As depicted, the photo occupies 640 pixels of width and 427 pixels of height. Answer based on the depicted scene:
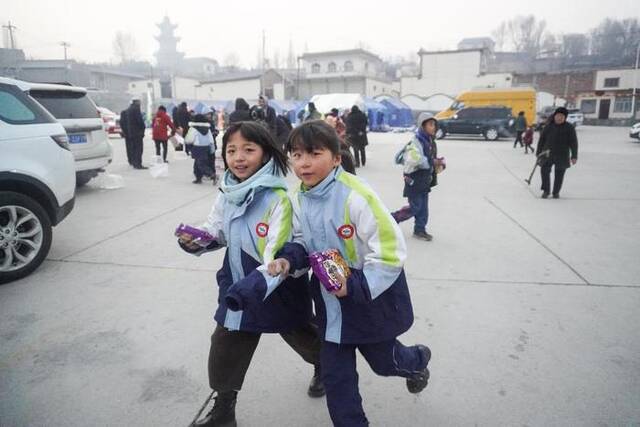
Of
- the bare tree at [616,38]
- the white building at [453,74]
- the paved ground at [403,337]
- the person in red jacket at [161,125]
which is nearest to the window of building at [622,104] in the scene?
the white building at [453,74]

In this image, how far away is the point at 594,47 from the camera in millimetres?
63938

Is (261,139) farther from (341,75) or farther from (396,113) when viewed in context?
(341,75)

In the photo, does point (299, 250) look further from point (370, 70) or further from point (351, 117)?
point (370, 70)

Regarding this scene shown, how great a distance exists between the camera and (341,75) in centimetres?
5444

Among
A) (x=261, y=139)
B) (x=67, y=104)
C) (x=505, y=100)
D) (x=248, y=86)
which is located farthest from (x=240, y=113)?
(x=248, y=86)

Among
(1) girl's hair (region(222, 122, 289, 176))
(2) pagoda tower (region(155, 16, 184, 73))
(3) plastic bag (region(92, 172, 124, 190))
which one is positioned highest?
(2) pagoda tower (region(155, 16, 184, 73))

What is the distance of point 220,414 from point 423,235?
365 cm

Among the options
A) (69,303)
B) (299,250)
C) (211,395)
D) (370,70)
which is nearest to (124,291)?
(69,303)

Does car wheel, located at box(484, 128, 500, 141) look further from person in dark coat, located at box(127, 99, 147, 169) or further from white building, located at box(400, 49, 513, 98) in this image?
white building, located at box(400, 49, 513, 98)

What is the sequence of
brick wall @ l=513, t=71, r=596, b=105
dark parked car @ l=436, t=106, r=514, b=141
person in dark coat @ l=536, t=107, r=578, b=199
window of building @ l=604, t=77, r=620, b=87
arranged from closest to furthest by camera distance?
person in dark coat @ l=536, t=107, r=578, b=199, dark parked car @ l=436, t=106, r=514, b=141, window of building @ l=604, t=77, r=620, b=87, brick wall @ l=513, t=71, r=596, b=105

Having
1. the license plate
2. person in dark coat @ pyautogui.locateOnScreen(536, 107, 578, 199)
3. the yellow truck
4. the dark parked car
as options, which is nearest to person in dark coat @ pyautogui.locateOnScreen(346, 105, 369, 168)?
person in dark coat @ pyautogui.locateOnScreen(536, 107, 578, 199)

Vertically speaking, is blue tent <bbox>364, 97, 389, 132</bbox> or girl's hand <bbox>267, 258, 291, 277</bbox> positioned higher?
blue tent <bbox>364, 97, 389, 132</bbox>

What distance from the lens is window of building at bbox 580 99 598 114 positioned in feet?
141

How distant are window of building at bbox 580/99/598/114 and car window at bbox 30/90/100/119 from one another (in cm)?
4811
